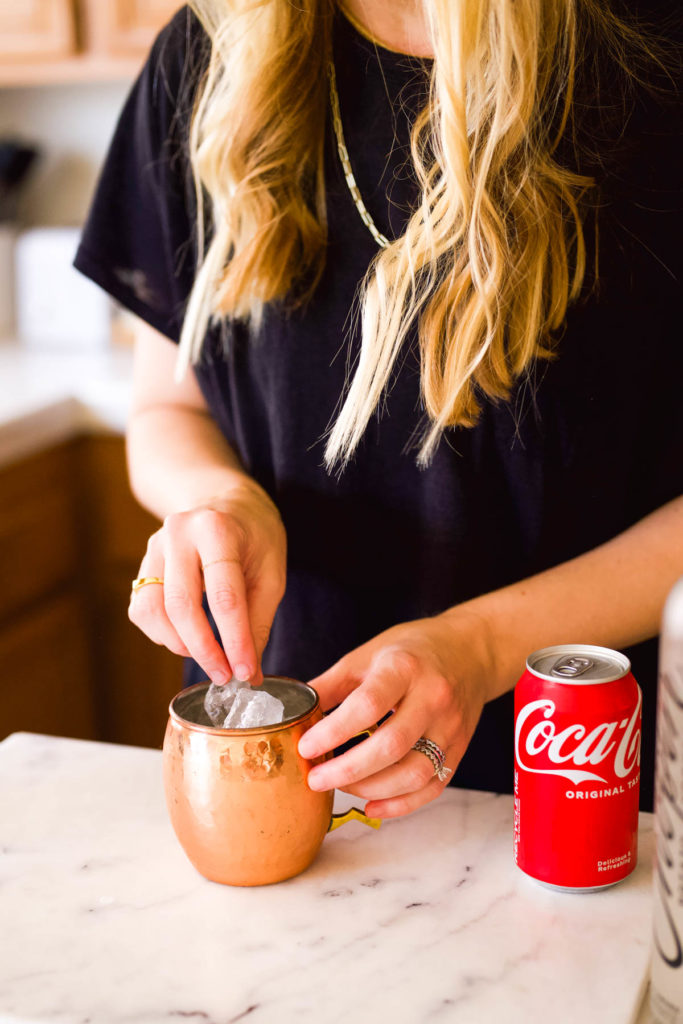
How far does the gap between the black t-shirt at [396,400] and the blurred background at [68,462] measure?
2.47 ft

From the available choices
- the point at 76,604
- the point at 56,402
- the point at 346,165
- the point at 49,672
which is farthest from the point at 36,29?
the point at 346,165

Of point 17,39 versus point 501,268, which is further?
point 17,39

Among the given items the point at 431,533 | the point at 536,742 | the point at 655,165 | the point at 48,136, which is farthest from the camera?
the point at 48,136

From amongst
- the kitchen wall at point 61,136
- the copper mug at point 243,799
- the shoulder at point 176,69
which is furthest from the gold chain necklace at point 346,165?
the kitchen wall at point 61,136

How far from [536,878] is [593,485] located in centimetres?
39

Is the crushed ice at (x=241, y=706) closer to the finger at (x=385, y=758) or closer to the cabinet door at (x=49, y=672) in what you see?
the finger at (x=385, y=758)

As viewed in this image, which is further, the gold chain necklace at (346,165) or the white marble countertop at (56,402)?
the white marble countertop at (56,402)

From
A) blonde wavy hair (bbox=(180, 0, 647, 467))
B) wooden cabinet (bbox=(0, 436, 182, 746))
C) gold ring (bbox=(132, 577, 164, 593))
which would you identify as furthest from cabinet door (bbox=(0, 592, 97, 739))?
gold ring (bbox=(132, 577, 164, 593))

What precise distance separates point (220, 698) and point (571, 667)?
23cm

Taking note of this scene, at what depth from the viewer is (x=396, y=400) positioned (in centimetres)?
93

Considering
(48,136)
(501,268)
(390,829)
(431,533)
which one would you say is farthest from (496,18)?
(48,136)

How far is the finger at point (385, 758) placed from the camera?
640 mm

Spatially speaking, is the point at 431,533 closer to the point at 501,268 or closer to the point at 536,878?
the point at 501,268

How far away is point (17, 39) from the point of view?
2.08m
